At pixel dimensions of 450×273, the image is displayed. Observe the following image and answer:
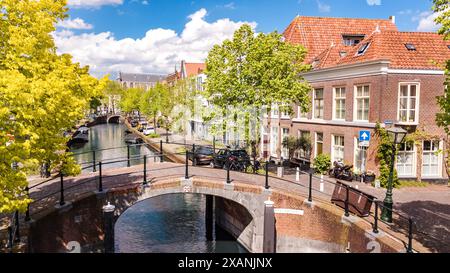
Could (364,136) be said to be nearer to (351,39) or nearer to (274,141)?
(274,141)

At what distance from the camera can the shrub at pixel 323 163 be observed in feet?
67.3

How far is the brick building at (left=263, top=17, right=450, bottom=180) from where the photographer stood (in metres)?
17.5

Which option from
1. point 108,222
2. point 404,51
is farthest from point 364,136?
point 108,222

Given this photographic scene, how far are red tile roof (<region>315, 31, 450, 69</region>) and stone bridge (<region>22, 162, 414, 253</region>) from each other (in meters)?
9.24

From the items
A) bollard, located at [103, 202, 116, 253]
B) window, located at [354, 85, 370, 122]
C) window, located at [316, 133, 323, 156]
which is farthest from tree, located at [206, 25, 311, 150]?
bollard, located at [103, 202, 116, 253]

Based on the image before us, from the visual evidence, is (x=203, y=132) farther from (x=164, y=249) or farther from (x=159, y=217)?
(x=164, y=249)

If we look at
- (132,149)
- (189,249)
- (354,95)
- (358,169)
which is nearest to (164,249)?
(189,249)

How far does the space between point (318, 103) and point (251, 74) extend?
687 centimetres

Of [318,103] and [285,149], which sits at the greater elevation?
[318,103]

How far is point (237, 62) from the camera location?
18141 mm

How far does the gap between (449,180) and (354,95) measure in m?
6.83

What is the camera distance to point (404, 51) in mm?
18344

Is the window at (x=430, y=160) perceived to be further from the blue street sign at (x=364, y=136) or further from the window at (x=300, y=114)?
the window at (x=300, y=114)

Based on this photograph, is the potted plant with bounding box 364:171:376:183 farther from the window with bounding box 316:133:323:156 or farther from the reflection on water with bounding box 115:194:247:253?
the reflection on water with bounding box 115:194:247:253
